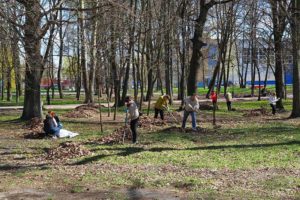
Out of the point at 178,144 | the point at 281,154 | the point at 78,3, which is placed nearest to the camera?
the point at 281,154

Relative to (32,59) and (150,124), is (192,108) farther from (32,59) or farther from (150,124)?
(32,59)

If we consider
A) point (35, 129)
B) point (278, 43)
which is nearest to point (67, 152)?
point (35, 129)

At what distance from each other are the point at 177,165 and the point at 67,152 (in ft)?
10.7

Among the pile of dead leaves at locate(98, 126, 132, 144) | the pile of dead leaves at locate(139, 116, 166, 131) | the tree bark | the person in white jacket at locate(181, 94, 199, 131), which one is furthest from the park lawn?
the tree bark

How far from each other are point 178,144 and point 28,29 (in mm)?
6161

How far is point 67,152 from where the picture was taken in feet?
43.5

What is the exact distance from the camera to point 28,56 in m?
18.8

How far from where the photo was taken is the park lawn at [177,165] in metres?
9.41

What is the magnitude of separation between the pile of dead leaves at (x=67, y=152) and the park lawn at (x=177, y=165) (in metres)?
0.28

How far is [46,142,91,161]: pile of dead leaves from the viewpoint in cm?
1302

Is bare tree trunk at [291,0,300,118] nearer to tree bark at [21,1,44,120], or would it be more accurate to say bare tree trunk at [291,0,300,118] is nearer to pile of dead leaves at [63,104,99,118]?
pile of dead leaves at [63,104,99,118]

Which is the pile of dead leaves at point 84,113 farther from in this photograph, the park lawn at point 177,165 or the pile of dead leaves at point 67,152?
the pile of dead leaves at point 67,152

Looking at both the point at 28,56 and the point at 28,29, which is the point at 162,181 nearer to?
the point at 28,29

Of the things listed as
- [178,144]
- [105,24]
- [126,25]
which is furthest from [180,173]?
[126,25]
